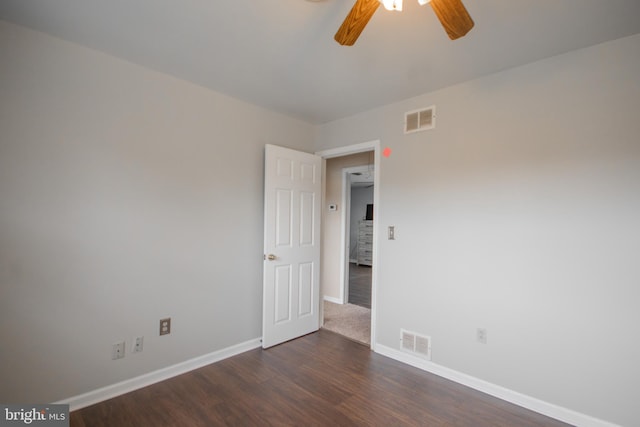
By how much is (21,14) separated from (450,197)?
3275 millimetres

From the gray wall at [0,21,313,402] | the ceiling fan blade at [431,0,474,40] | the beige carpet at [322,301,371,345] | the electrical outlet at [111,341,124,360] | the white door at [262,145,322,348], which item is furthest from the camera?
the beige carpet at [322,301,371,345]

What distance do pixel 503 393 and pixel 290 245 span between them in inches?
90.3

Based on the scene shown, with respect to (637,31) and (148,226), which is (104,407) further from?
(637,31)

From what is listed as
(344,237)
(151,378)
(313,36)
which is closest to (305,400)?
(151,378)

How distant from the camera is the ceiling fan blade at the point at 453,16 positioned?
1208mm

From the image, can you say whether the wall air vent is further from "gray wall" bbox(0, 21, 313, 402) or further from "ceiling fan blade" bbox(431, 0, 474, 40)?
"gray wall" bbox(0, 21, 313, 402)

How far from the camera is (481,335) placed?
234 centimetres

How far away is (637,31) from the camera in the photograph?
5.80 feet

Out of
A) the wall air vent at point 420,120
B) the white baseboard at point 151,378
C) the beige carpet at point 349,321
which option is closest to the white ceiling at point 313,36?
the wall air vent at point 420,120

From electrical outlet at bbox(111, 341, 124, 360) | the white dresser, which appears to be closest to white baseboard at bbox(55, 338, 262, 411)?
electrical outlet at bbox(111, 341, 124, 360)

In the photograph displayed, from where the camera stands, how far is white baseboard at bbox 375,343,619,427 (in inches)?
75.7

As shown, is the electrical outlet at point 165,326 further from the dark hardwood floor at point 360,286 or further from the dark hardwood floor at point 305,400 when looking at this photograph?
the dark hardwood floor at point 360,286

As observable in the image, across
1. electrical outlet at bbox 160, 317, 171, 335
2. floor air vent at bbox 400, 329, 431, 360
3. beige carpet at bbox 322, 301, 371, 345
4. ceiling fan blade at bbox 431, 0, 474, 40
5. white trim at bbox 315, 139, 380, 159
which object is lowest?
beige carpet at bbox 322, 301, 371, 345

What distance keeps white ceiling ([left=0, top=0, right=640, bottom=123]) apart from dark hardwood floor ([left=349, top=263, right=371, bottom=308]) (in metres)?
3.48
